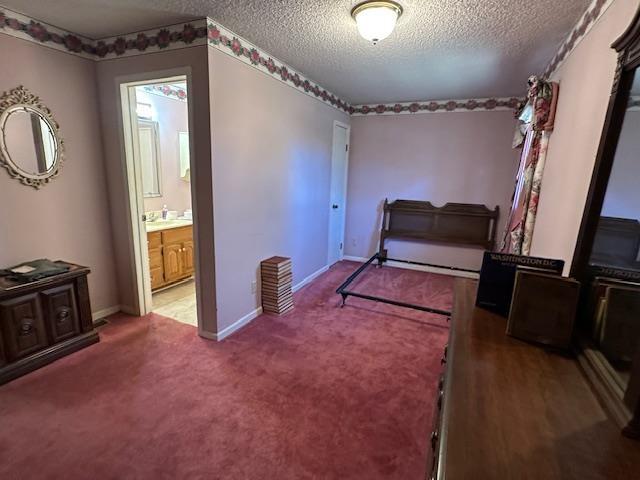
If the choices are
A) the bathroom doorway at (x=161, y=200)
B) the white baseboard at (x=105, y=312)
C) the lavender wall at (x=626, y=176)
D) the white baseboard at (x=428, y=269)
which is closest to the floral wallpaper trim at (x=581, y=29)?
the lavender wall at (x=626, y=176)

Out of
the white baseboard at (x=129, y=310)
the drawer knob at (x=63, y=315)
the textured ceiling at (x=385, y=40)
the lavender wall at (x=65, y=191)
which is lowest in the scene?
the white baseboard at (x=129, y=310)

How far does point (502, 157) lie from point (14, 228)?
512cm

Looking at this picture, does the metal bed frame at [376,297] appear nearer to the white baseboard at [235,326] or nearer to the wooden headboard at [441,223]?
the wooden headboard at [441,223]

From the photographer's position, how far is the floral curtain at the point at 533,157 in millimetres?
2248

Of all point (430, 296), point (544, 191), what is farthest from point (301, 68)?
point (430, 296)

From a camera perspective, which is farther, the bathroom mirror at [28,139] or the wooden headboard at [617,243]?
the bathroom mirror at [28,139]

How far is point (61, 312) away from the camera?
2318mm

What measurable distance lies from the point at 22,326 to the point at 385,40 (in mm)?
3284

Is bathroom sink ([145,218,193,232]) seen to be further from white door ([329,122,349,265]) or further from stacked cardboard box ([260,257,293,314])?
white door ([329,122,349,265])

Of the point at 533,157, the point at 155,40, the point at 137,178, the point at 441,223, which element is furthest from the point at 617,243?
the point at 441,223

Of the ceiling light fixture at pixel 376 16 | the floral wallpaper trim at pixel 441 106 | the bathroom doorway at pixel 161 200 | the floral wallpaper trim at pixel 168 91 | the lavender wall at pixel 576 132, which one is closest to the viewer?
the lavender wall at pixel 576 132

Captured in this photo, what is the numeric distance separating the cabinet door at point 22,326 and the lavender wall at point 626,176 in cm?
320

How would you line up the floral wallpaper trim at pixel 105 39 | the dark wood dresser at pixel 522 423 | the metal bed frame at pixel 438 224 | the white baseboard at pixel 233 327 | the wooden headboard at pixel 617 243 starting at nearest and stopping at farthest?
the dark wood dresser at pixel 522 423, the wooden headboard at pixel 617 243, the floral wallpaper trim at pixel 105 39, the white baseboard at pixel 233 327, the metal bed frame at pixel 438 224

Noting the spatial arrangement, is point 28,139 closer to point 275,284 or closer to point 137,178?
point 137,178
